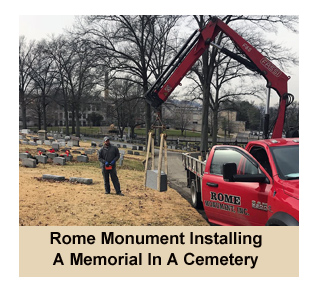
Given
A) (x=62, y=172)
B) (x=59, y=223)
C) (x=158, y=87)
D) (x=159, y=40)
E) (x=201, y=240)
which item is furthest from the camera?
(x=159, y=40)

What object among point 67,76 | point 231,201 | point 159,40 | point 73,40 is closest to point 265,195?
point 231,201

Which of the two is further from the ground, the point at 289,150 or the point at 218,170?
the point at 289,150

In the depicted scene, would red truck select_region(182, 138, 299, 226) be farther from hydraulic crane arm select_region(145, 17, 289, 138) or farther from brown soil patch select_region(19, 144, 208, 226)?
hydraulic crane arm select_region(145, 17, 289, 138)

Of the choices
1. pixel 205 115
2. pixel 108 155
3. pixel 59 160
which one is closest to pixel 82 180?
pixel 108 155

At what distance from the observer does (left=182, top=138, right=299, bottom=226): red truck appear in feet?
13.1

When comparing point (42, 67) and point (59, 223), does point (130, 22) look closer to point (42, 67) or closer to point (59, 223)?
point (42, 67)

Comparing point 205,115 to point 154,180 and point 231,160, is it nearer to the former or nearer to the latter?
point 154,180

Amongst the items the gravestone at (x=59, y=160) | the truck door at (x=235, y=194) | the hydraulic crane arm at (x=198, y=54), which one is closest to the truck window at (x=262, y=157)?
the truck door at (x=235, y=194)

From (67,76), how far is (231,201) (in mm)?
24473

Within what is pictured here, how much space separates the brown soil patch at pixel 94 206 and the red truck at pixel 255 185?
1.74 m

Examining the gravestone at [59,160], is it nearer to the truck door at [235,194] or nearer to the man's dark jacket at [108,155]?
the man's dark jacket at [108,155]

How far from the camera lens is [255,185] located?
4645mm

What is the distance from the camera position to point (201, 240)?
434 cm

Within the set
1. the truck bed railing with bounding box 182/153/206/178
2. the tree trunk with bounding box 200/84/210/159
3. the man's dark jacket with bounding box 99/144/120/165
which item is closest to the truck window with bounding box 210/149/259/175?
the truck bed railing with bounding box 182/153/206/178
